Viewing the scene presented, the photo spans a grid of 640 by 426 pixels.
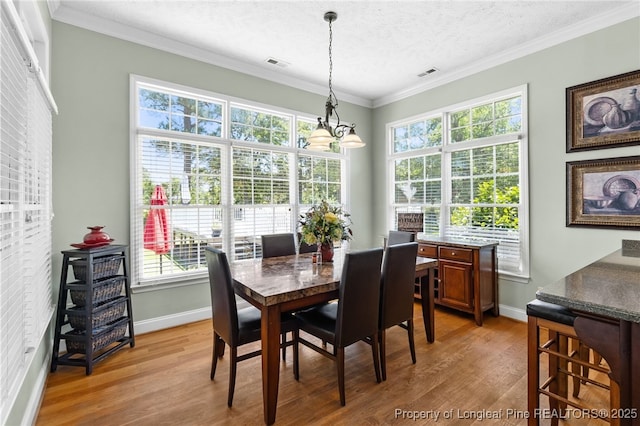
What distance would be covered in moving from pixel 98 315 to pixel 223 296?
134 cm

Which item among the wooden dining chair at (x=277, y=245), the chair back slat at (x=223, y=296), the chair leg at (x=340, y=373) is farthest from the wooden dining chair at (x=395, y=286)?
the wooden dining chair at (x=277, y=245)

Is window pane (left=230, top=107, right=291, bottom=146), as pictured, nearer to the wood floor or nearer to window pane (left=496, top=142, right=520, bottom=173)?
the wood floor

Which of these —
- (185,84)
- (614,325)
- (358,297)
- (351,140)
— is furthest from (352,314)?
(185,84)

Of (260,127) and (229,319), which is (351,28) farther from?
(229,319)

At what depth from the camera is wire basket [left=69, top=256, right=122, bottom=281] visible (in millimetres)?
2586

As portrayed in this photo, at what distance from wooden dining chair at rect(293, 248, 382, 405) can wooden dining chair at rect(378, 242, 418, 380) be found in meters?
0.11

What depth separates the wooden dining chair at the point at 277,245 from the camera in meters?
3.24

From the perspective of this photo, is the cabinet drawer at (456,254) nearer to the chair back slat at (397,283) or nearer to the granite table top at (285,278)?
the granite table top at (285,278)

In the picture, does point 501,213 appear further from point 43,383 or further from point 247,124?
point 43,383

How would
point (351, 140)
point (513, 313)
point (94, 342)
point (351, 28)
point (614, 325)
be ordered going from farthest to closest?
point (513, 313) → point (351, 28) → point (351, 140) → point (94, 342) → point (614, 325)

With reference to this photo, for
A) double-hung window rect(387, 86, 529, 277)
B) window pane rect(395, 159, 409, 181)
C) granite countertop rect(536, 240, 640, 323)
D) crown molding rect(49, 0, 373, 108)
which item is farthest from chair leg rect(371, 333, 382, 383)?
crown molding rect(49, 0, 373, 108)

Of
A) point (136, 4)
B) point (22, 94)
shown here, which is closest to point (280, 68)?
point (136, 4)

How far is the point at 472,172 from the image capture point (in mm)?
4078

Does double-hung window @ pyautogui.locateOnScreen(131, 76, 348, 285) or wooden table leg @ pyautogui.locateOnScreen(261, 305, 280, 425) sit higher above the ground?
double-hung window @ pyautogui.locateOnScreen(131, 76, 348, 285)
